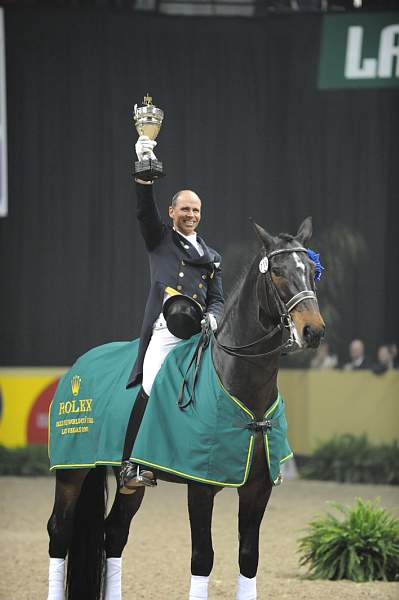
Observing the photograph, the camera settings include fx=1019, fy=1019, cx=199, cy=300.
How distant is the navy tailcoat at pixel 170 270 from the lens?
464 cm

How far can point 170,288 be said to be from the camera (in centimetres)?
459

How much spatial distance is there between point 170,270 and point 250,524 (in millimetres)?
1187

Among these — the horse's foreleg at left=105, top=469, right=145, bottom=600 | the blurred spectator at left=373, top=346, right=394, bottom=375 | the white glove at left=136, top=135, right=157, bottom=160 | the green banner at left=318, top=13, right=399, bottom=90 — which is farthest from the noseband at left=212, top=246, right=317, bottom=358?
the green banner at left=318, top=13, right=399, bottom=90

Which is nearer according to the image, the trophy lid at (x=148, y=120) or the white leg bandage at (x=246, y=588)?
the white leg bandage at (x=246, y=588)

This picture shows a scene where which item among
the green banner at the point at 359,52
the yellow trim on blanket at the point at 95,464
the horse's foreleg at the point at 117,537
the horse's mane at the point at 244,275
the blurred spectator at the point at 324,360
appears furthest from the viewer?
the blurred spectator at the point at 324,360

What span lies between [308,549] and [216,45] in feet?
22.2

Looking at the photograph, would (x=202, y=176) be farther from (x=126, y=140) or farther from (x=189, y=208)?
(x=189, y=208)

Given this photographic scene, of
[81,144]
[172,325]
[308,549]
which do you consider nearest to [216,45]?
[81,144]

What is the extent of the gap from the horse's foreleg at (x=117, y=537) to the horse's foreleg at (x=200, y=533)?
30.9 inches

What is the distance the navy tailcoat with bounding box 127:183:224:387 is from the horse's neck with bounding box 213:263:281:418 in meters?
0.38

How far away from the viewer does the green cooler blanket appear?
4.17m

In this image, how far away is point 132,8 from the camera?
1151 cm

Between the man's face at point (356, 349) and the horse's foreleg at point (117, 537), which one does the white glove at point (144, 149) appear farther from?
the man's face at point (356, 349)

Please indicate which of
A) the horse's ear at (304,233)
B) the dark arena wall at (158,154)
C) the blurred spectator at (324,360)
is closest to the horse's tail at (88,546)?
the horse's ear at (304,233)
